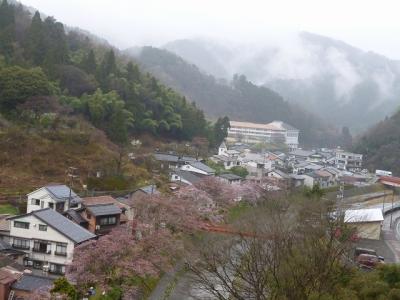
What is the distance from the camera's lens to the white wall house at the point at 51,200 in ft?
72.9

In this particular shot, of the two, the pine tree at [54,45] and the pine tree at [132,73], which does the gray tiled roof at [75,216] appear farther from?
the pine tree at [132,73]

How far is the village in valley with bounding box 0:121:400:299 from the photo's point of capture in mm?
18297

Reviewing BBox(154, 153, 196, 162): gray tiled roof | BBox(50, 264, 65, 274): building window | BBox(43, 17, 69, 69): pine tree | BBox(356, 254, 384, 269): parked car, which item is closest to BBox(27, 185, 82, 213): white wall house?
BBox(50, 264, 65, 274): building window

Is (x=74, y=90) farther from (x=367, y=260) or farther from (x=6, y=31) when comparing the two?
(x=367, y=260)

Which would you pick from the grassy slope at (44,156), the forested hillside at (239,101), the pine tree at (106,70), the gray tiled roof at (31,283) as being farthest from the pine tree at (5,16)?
the forested hillside at (239,101)

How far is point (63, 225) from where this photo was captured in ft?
62.6

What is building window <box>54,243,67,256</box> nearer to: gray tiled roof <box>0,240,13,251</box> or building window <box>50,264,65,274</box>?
building window <box>50,264,65,274</box>

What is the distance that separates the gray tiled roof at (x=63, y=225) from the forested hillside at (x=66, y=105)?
728 cm

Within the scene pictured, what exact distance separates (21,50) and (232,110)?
198ft

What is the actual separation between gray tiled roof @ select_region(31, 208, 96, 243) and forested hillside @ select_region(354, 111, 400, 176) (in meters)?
49.3

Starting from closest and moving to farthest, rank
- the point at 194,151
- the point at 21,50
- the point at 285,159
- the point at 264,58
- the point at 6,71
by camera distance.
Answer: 1. the point at 6,71
2. the point at 21,50
3. the point at 194,151
4. the point at 285,159
5. the point at 264,58

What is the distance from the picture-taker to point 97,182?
93.2 ft

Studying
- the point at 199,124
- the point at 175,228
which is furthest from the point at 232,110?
the point at 175,228

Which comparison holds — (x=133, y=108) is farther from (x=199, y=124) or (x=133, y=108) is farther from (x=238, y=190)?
(x=238, y=190)
